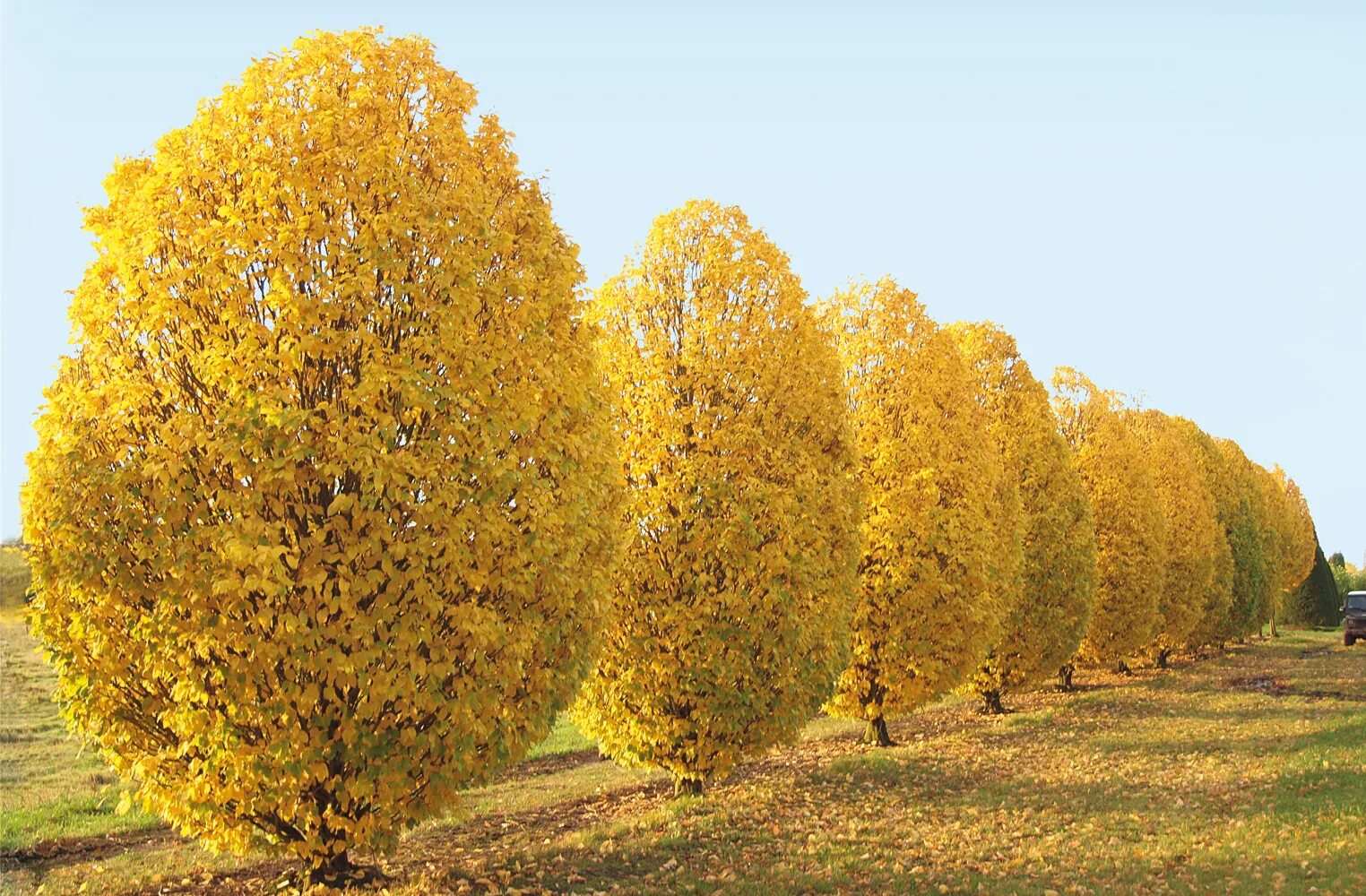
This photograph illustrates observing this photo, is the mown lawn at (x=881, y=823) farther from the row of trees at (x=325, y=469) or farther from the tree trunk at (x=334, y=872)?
the row of trees at (x=325, y=469)

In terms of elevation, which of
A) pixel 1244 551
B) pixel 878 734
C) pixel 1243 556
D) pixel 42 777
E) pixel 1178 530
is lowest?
pixel 878 734

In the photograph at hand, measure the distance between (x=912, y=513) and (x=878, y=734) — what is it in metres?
4.10

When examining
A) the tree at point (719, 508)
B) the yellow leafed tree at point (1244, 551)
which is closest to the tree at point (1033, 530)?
the tree at point (719, 508)

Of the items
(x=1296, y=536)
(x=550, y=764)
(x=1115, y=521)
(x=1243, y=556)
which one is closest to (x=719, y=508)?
(x=550, y=764)

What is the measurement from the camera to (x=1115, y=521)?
1080 inches

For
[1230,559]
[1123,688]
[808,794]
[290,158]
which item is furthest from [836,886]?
[1230,559]

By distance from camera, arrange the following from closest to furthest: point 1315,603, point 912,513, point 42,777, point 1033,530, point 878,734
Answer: point 42,777
point 912,513
point 878,734
point 1033,530
point 1315,603

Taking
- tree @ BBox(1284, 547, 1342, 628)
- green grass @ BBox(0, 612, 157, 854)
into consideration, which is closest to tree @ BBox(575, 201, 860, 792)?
green grass @ BBox(0, 612, 157, 854)

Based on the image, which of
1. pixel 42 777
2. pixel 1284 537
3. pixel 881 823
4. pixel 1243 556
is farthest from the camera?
pixel 1284 537

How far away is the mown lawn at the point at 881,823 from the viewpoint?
9680mm

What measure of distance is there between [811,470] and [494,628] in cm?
623

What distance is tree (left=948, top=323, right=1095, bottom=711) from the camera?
73.7 feet

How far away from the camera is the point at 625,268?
1403cm

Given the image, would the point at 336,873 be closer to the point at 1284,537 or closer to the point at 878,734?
the point at 878,734
